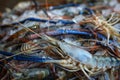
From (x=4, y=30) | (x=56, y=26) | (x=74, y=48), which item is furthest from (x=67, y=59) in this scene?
(x=4, y=30)

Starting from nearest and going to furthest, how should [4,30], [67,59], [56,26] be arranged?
[67,59]
[56,26]
[4,30]

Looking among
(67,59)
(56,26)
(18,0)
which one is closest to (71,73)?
(67,59)

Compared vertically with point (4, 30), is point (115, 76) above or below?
below

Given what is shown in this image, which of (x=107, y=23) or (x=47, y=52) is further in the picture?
(x=107, y=23)

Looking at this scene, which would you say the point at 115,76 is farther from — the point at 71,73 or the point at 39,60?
the point at 39,60

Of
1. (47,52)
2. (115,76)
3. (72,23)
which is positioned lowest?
(115,76)

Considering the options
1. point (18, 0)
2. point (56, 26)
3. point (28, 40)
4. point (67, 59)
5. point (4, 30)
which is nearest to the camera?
point (67, 59)

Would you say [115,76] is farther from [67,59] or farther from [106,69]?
[67,59]
